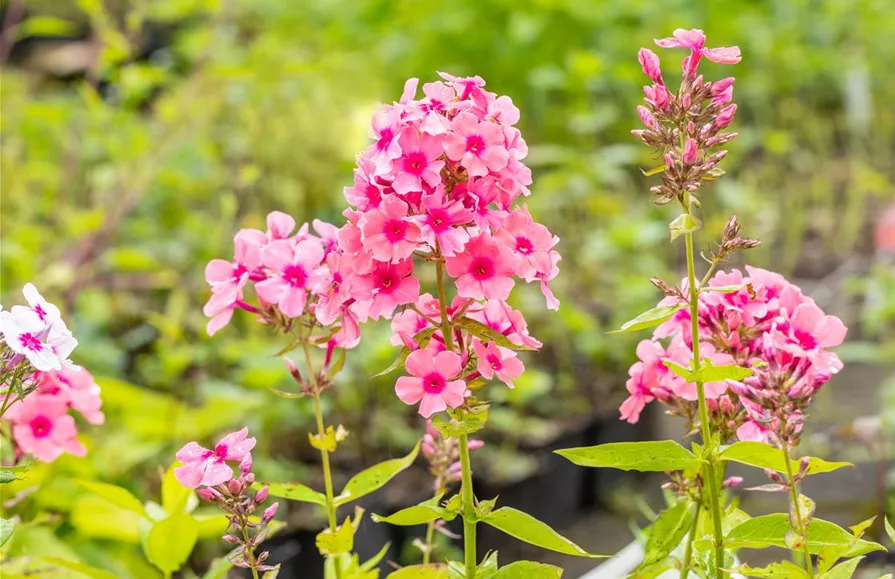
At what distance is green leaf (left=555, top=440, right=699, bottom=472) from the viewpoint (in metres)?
0.77

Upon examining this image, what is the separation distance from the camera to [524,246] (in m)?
0.81

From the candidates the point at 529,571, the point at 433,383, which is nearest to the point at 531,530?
the point at 529,571

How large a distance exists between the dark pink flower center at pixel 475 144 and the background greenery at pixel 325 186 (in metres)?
0.63

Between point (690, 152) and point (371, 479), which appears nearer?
point (690, 152)

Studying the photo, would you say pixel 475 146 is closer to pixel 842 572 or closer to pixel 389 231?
pixel 389 231

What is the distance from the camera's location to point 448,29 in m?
3.61

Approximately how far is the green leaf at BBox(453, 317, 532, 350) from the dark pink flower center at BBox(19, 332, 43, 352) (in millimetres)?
320

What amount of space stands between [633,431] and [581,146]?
57.3 inches

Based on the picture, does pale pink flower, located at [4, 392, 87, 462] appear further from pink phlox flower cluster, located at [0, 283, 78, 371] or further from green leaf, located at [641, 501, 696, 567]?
green leaf, located at [641, 501, 696, 567]

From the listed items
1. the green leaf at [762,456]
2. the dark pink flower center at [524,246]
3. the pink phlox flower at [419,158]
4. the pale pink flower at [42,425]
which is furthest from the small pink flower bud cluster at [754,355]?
the pale pink flower at [42,425]

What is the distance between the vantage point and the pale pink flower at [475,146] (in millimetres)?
756

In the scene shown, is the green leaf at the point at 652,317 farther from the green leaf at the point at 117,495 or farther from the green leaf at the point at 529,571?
the green leaf at the point at 117,495

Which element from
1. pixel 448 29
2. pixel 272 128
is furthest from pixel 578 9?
pixel 272 128

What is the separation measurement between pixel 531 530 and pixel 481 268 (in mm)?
216
